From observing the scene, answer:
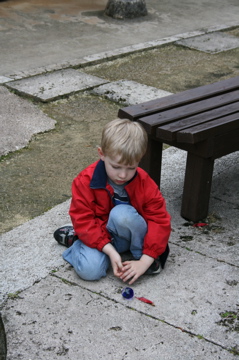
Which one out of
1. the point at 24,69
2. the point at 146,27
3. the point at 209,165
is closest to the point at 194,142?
the point at 209,165

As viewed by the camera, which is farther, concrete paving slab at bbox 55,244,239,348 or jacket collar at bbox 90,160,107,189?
jacket collar at bbox 90,160,107,189

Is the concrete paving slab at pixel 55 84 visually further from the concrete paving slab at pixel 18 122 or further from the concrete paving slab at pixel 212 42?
the concrete paving slab at pixel 212 42

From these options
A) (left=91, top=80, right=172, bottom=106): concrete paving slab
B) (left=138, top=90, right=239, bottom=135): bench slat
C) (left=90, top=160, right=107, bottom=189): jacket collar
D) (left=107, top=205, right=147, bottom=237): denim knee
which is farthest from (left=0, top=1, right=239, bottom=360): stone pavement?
(left=91, top=80, right=172, bottom=106): concrete paving slab

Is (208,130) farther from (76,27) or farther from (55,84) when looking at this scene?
(76,27)

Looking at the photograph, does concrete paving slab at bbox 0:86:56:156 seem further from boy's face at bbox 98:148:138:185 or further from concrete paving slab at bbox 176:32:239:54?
concrete paving slab at bbox 176:32:239:54

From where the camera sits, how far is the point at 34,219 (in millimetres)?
3326

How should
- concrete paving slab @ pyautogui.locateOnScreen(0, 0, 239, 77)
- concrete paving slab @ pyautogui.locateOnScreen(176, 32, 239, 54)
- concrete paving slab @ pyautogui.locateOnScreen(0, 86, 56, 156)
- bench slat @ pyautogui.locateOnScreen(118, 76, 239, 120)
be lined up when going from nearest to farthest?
bench slat @ pyautogui.locateOnScreen(118, 76, 239, 120)
concrete paving slab @ pyautogui.locateOnScreen(0, 86, 56, 156)
concrete paving slab @ pyautogui.locateOnScreen(0, 0, 239, 77)
concrete paving slab @ pyautogui.locateOnScreen(176, 32, 239, 54)

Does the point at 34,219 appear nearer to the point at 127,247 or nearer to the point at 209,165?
the point at 127,247

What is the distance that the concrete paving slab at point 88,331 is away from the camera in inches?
91.4

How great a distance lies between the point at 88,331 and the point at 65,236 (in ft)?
2.22

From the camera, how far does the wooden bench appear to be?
308cm

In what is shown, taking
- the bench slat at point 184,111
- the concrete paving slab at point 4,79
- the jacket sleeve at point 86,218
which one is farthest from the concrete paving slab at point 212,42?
the jacket sleeve at point 86,218

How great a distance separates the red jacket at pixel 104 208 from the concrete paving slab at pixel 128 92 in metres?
2.52

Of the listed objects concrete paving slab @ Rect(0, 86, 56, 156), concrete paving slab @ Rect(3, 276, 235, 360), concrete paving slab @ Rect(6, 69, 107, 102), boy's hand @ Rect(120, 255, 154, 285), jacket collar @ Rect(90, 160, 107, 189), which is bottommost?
concrete paving slab @ Rect(0, 86, 56, 156)
